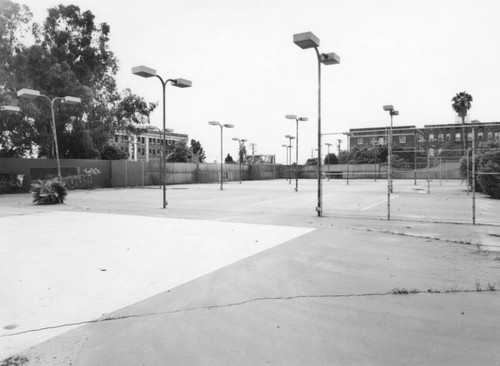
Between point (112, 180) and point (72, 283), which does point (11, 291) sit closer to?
point (72, 283)

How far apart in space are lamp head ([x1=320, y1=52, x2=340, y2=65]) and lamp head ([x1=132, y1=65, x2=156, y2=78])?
680cm

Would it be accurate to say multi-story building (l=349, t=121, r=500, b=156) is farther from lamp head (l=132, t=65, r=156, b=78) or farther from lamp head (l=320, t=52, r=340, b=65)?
lamp head (l=132, t=65, r=156, b=78)

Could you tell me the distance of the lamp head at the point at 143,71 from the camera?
49.9ft

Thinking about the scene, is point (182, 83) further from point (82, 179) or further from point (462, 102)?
point (462, 102)

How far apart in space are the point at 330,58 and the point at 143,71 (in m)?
7.19

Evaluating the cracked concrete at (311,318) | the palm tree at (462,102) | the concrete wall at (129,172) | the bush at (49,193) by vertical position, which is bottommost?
the cracked concrete at (311,318)

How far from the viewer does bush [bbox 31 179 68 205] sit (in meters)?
19.0

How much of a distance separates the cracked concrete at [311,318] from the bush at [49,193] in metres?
15.3

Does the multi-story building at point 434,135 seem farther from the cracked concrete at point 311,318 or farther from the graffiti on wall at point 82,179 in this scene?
the graffiti on wall at point 82,179

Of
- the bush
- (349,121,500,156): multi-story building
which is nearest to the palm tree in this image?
(349,121,500,156): multi-story building

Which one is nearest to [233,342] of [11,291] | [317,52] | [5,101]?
[11,291]

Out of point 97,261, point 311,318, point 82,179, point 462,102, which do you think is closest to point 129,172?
point 82,179

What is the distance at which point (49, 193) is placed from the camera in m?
19.0

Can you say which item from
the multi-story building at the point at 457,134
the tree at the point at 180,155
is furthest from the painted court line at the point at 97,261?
the tree at the point at 180,155
